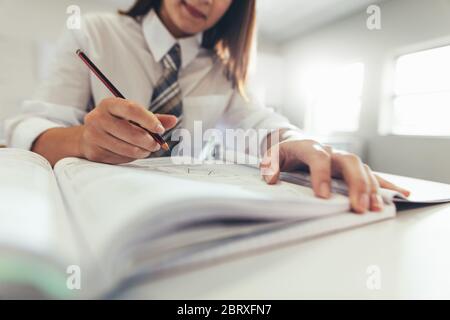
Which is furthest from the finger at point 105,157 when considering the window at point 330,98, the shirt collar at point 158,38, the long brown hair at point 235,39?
the window at point 330,98

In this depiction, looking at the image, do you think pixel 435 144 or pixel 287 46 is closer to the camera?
pixel 435 144

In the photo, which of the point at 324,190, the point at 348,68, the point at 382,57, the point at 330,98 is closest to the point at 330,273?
the point at 324,190

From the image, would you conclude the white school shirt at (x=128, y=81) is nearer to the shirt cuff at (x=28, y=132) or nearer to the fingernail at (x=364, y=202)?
the shirt cuff at (x=28, y=132)

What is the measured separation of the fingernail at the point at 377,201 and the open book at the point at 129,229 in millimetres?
19

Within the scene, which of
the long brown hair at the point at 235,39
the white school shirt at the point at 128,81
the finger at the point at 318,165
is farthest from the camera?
the long brown hair at the point at 235,39

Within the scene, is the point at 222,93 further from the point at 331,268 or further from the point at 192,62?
the point at 331,268

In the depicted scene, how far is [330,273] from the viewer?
5.1 inches

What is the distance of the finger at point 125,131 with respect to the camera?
10.6 inches

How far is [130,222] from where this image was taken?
115 millimetres

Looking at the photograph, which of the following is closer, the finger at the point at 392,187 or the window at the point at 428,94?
the finger at the point at 392,187

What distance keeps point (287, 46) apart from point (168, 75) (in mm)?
645

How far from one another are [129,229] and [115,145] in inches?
7.4

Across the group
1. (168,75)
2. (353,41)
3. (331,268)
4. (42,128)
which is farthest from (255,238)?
(353,41)

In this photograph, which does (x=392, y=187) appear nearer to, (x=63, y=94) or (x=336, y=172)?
(x=336, y=172)
